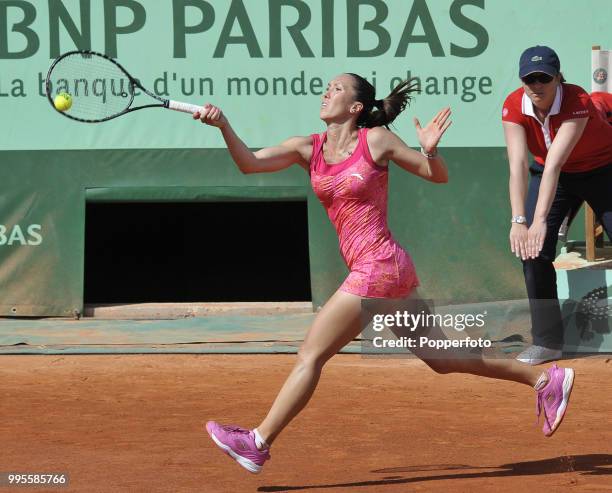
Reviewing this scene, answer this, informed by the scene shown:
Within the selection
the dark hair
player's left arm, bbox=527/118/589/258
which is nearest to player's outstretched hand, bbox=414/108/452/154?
the dark hair

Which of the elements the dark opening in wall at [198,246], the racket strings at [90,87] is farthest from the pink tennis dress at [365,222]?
the dark opening in wall at [198,246]

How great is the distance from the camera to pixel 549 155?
22.2ft

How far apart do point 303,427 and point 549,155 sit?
6.74ft

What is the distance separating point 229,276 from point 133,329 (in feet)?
15.8

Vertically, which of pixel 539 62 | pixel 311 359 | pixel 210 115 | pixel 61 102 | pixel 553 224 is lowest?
pixel 311 359

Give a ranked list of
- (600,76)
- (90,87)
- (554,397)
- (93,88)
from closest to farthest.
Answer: (554,397) < (93,88) < (90,87) < (600,76)

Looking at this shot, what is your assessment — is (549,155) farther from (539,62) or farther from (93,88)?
(93,88)


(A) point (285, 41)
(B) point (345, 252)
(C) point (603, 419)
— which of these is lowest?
(C) point (603, 419)

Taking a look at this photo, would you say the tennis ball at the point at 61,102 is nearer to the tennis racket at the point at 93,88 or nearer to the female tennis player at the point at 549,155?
the tennis racket at the point at 93,88

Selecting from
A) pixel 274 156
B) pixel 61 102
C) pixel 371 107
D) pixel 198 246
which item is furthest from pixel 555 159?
pixel 198 246

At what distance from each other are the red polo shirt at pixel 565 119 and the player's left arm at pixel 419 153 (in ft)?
7.04

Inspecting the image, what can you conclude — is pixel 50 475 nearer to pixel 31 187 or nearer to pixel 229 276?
pixel 31 187

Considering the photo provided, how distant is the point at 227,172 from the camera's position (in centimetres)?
988

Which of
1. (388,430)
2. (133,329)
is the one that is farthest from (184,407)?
(133,329)
